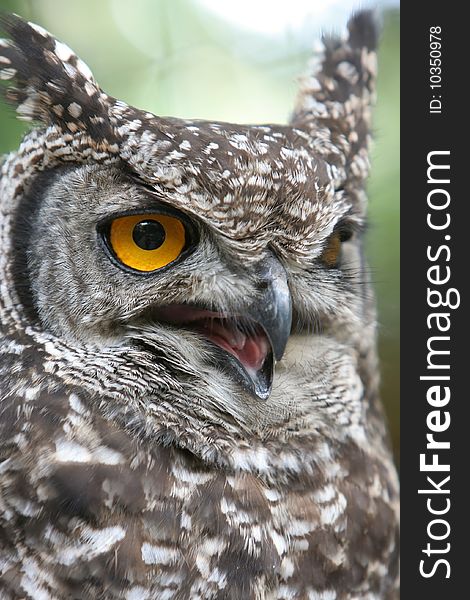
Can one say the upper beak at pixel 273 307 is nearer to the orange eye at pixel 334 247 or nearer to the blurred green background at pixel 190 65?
the orange eye at pixel 334 247

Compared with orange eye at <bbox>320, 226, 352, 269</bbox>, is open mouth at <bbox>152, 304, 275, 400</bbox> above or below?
below

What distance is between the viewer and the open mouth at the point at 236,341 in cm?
158

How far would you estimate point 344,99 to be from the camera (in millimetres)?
2041

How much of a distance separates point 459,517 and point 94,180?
51.2 inches

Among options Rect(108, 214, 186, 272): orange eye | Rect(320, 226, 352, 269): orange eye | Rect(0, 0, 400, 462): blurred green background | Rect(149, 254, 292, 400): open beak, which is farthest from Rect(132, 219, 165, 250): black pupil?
Rect(0, 0, 400, 462): blurred green background

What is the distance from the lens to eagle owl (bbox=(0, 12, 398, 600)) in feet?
4.86

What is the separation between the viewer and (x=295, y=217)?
5.03ft

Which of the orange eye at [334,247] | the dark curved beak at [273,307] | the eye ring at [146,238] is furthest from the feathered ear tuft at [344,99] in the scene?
the eye ring at [146,238]

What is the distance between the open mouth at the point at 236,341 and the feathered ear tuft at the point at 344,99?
0.45 metres

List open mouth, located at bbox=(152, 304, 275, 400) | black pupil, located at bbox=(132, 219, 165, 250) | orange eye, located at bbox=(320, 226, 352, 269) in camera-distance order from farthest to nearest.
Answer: orange eye, located at bbox=(320, 226, 352, 269) → open mouth, located at bbox=(152, 304, 275, 400) → black pupil, located at bbox=(132, 219, 165, 250)

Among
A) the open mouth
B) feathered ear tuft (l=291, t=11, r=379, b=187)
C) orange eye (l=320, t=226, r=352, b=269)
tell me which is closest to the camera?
the open mouth

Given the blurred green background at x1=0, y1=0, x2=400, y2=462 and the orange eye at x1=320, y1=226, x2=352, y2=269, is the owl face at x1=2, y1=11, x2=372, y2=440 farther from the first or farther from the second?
the blurred green background at x1=0, y1=0, x2=400, y2=462

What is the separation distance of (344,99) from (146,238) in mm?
864

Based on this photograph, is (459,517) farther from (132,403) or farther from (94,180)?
(94,180)
